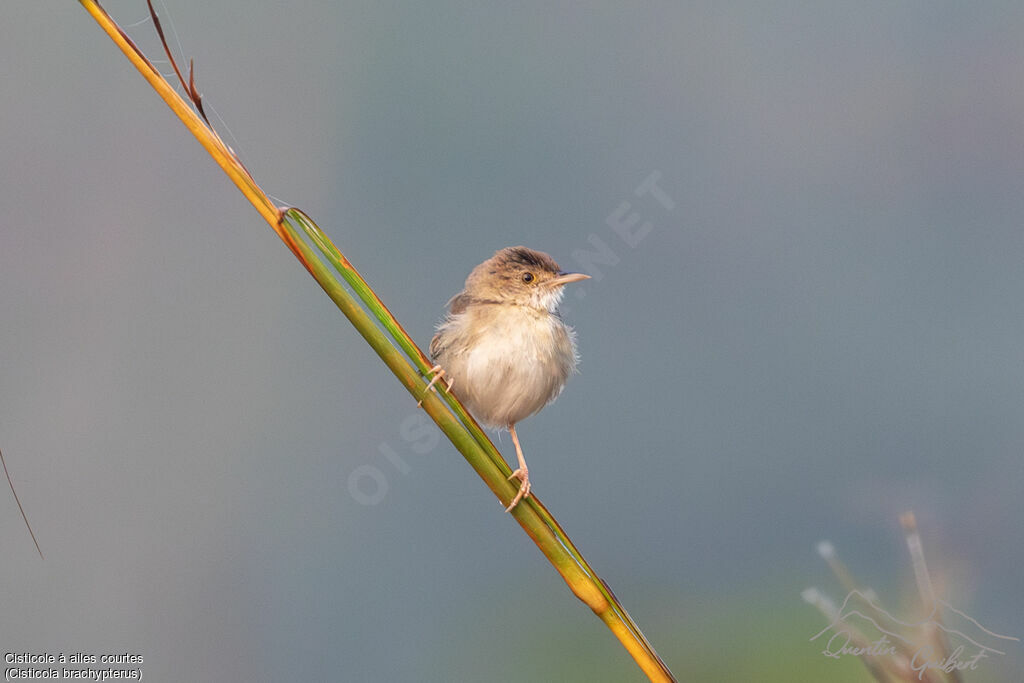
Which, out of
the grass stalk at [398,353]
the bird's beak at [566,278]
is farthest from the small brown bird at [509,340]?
the grass stalk at [398,353]

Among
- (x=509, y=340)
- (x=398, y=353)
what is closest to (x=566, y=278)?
(x=509, y=340)

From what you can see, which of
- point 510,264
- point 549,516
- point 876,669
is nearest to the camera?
point 876,669

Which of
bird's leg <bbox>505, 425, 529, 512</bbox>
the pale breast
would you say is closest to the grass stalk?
bird's leg <bbox>505, 425, 529, 512</bbox>

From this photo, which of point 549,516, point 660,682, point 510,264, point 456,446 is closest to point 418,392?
point 456,446

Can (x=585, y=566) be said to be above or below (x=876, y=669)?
above

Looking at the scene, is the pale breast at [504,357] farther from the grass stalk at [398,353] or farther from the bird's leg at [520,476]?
the grass stalk at [398,353]

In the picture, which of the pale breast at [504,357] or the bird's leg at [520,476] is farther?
the pale breast at [504,357]

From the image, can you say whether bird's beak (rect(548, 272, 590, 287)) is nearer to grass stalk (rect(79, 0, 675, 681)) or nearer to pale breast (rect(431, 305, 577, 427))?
pale breast (rect(431, 305, 577, 427))

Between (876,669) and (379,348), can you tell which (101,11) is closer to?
(379,348)

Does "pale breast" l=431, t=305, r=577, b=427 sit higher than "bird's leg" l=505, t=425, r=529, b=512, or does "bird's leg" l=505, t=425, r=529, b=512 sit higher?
Result: "pale breast" l=431, t=305, r=577, b=427
